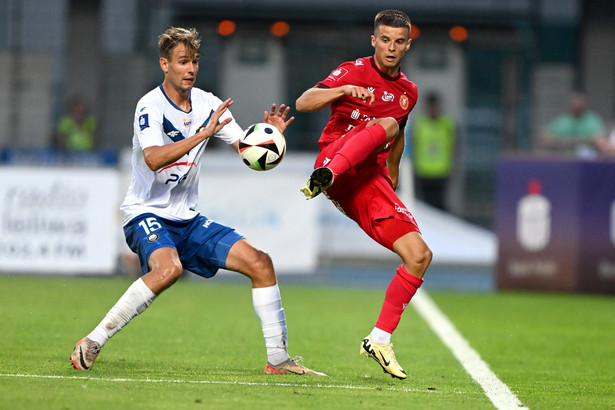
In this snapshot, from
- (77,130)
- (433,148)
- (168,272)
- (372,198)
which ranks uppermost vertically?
(372,198)

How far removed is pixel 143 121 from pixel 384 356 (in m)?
1.89

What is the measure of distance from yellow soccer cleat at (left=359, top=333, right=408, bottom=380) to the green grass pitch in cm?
7

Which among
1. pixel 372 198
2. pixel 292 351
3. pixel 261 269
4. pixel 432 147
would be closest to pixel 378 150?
pixel 372 198

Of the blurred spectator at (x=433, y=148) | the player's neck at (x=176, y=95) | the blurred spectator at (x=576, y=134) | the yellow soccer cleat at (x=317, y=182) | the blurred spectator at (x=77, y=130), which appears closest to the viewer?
the yellow soccer cleat at (x=317, y=182)

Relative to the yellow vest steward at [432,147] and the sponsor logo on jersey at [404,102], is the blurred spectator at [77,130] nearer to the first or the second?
the yellow vest steward at [432,147]

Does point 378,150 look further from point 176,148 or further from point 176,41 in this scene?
point 176,41

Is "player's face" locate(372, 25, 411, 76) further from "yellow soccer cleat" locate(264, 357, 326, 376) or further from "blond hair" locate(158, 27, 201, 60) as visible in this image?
"yellow soccer cleat" locate(264, 357, 326, 376)

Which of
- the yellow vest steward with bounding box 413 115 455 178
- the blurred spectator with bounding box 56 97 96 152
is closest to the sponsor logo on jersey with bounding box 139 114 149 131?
the blurred spectator with bounding box 56 97 96 152

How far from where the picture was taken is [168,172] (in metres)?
6.42

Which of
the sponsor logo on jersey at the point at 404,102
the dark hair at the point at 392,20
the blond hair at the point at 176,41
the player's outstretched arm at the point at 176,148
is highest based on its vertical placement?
the dark hair at the point at 392,20

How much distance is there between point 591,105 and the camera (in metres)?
18.9

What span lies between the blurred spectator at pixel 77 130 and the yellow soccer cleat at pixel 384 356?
11.0 m

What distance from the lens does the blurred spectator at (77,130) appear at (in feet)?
54.6

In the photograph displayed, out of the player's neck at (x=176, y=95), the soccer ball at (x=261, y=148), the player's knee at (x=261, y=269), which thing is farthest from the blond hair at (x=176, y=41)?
the player's knee at (x=261, y=269)
